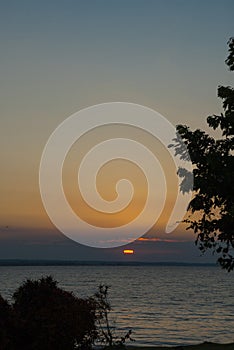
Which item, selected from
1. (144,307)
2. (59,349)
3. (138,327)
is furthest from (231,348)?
(144,307)

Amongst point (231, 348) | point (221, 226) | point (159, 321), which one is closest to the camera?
point (221, 226)

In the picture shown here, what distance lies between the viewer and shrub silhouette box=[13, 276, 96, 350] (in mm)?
18359

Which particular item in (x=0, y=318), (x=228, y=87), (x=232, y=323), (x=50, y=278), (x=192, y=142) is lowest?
(x=232, y=323)

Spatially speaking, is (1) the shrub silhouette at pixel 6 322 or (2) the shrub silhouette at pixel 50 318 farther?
(2) the shrub silhouette at pixel 50 318

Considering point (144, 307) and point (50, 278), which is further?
point (144, 307)

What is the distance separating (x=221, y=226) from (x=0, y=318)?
841cm

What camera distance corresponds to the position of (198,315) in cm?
7119

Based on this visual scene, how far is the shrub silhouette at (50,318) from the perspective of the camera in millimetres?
18359

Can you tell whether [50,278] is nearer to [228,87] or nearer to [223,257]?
[223,257]

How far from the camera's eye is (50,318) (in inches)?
731

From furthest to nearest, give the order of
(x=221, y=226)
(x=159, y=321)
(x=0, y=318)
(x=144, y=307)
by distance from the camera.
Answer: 1. (x=144, y=307)
2. (x=159, y=321)
3. (x=221, y=226)
4. (x=0, y=318)

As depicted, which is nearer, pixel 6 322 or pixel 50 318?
pixel 6 322

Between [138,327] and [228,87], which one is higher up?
[228,87]

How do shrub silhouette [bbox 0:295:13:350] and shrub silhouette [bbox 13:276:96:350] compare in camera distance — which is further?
shrub silhouette [bbox 13:276:96:350]
